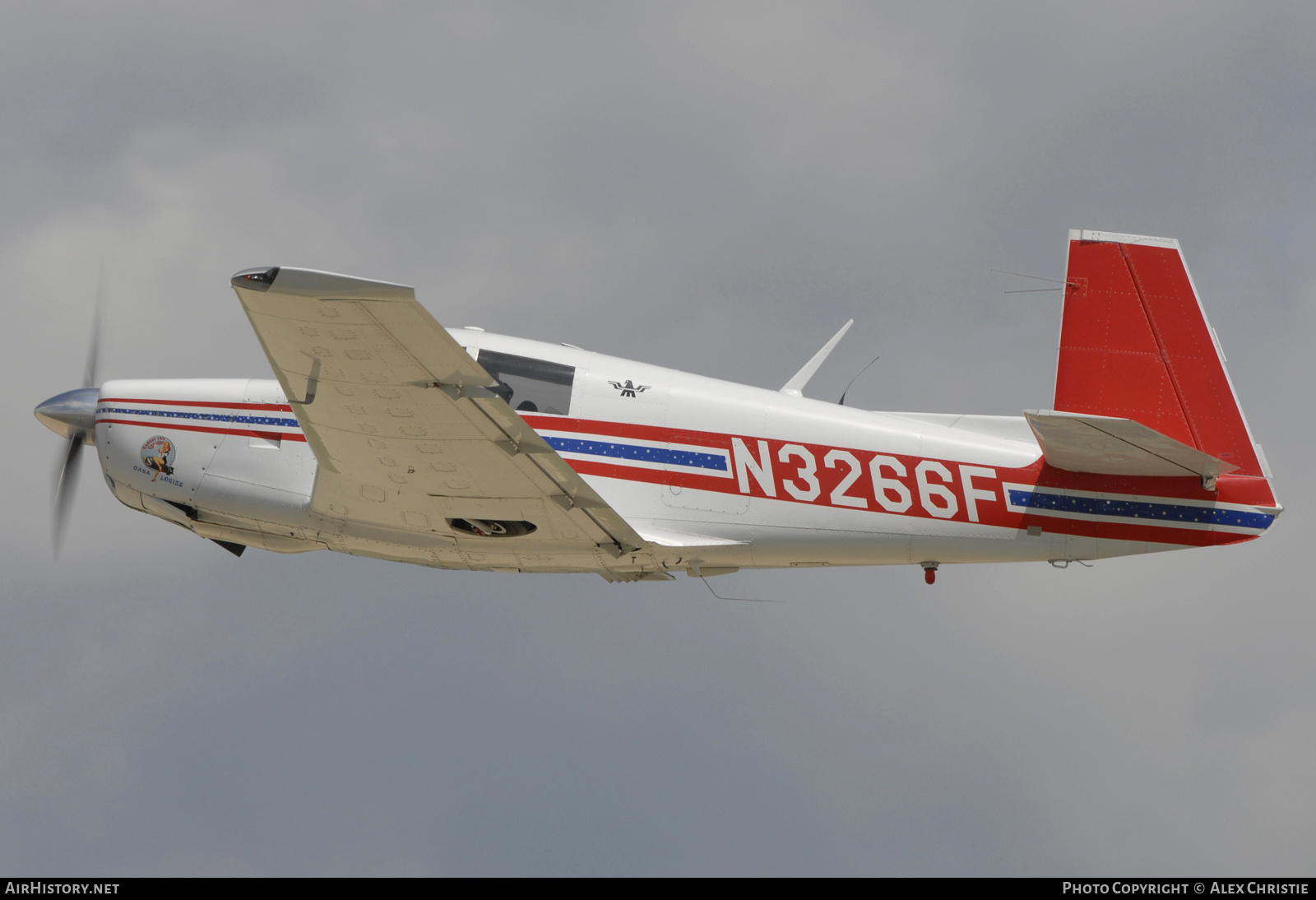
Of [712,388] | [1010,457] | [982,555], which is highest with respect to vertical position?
[712,388]

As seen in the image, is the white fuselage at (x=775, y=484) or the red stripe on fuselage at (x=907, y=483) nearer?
the red stripe on fuselage at (x=907, y=483)

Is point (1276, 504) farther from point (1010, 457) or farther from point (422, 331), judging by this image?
point (422, 331)

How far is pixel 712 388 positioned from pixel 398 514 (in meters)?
3.12

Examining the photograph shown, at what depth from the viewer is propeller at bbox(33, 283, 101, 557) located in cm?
1496

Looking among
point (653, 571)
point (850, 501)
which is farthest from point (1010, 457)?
point (653, 571)

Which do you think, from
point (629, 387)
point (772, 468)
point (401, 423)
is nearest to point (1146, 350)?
point (772, 468)

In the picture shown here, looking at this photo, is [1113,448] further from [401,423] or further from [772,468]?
[401,423]

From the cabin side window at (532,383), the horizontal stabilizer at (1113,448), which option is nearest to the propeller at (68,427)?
the cabin side window at (532,383)

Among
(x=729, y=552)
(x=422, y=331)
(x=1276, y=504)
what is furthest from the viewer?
(x=729, y=552)

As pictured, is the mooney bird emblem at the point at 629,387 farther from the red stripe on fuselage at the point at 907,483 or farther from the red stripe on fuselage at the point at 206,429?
the red stripe on fuselage at the point at 206,429

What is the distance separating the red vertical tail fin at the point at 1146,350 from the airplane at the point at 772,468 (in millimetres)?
17

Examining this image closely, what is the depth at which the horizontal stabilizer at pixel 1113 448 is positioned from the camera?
37.7 ft

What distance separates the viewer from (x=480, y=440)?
11594 millimetres

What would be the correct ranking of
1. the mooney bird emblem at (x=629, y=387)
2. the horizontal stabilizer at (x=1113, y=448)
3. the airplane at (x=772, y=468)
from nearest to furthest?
the horizontal stabilizer at (x=1113, y=448)
the airplane at (x=772, y=468)
the mooney bird emblem at (x=629, y=387)
